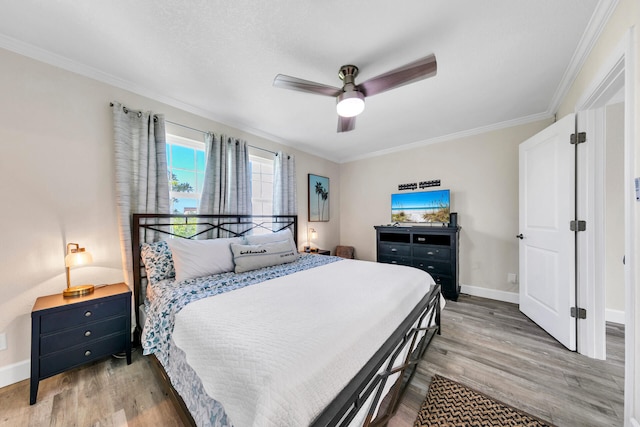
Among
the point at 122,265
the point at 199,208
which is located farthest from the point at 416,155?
the point at 122,265

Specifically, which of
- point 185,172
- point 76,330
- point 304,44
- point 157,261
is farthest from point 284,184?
point 76,330

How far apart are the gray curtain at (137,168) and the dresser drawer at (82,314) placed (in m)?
0.37

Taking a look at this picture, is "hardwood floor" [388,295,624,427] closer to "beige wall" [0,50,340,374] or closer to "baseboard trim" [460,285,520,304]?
"baseboard trim" [460,285,520,304]

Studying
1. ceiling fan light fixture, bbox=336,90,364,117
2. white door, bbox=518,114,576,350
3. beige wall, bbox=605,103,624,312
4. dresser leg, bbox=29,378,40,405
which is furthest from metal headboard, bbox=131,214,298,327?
beige wall, bbox=605,103,624,312

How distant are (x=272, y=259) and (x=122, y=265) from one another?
4.63 feet

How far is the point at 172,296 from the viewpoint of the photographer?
1610 mm

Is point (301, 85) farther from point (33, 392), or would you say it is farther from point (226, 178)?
point (33, 392)

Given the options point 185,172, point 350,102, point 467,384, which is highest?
point 350,102

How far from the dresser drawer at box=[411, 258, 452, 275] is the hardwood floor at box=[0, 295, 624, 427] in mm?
1056

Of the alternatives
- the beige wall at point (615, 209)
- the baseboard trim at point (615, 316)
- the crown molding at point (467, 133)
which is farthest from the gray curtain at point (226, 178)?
the baseboard trim at point (615, 316)

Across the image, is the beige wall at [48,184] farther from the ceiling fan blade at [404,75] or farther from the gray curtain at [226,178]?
the ceiling fan blade at [404,75]

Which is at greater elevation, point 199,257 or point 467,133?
point 467,133

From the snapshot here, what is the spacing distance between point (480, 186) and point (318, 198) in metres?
2.66

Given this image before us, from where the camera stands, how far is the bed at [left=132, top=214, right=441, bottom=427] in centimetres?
84
